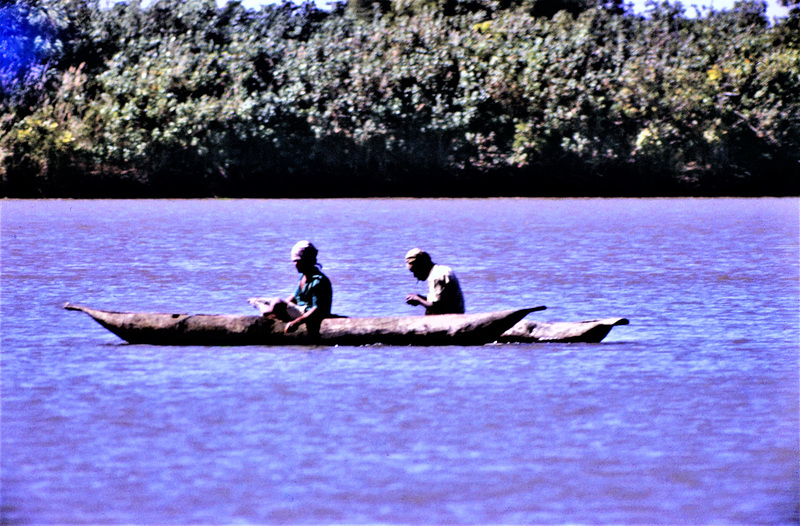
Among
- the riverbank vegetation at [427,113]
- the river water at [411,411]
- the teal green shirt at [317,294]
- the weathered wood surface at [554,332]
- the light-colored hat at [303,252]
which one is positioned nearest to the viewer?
the river water at [411,411]

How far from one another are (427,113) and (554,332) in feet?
138

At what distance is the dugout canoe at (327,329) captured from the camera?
13406 millimetres

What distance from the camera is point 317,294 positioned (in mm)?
13227

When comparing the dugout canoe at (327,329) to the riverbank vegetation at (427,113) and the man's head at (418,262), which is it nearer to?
the man's head at (418,262)

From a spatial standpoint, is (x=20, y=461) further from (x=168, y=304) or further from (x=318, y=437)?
(x=168, y=304)

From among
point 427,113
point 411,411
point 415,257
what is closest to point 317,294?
point 415,257

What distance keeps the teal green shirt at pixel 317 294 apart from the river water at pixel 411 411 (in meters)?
0.49

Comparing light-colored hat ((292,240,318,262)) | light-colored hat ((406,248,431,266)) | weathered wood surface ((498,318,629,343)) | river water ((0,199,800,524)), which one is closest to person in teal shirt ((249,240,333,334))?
light-colored hat ((292,240,318,262))

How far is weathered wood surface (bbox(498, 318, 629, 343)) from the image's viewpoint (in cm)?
1384

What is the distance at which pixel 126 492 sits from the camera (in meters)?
8.02

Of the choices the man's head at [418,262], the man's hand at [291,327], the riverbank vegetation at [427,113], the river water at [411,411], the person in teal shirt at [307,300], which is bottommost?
the river water at [411,411]

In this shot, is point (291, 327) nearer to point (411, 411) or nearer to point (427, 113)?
point (411, 411)

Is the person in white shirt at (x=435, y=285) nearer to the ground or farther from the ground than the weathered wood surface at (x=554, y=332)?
farther from the ground

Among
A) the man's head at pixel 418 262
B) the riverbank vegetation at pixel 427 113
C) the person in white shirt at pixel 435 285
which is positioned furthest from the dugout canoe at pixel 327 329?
the riverbank vegetation at pixel 427 113
